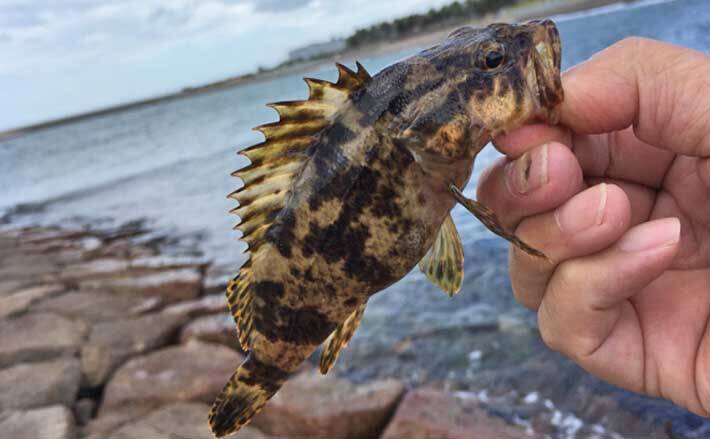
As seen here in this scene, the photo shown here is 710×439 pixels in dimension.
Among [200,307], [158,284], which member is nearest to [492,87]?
[200,307]

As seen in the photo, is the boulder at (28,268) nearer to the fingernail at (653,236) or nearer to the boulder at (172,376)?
the boulder at (172,376)

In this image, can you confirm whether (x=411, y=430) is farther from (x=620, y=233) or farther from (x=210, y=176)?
(x=210, y=176)

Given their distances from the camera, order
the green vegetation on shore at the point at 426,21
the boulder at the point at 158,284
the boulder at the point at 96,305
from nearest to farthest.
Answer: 1. the boulder at the point at 96,305
2. the boulder at the point at 158,284
3. the green vegetation on shore at the point at 426,21

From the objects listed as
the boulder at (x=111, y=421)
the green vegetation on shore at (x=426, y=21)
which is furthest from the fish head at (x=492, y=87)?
the green vegetation on shore at (x=426, y=21)

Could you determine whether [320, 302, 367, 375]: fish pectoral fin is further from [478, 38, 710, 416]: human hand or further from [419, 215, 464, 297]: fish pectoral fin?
[478, 38, 710, 416]: human hand

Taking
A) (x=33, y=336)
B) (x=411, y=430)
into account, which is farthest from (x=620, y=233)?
(x=33, y=336)

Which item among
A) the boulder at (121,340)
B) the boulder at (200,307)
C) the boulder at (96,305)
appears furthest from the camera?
the boulder at (96,305)
